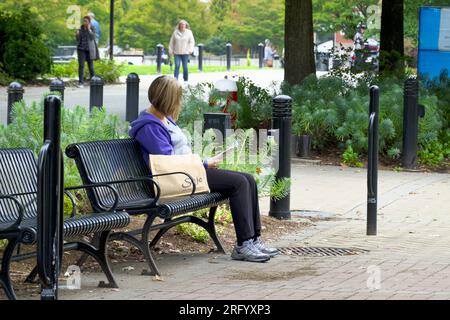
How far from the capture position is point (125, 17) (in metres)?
60.6

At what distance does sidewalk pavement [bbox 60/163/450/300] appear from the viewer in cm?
739

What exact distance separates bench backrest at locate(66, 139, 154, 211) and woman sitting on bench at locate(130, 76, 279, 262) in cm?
10

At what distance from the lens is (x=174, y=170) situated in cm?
846

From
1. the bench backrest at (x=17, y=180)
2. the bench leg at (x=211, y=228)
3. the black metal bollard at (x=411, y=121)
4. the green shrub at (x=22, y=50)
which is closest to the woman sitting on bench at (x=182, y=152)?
the bench leg at (x=211, y=228)

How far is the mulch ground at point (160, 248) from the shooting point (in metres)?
7.68

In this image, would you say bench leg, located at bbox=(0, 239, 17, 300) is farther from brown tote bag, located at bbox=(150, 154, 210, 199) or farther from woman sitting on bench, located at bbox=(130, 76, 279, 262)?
woman sitting on bench, located at bbox=(130, 76, 279, 262)

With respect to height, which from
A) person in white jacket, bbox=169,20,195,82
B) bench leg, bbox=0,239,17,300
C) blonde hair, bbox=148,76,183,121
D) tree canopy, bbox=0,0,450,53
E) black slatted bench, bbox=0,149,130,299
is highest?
tree canopy, bbox=0,0,450,53

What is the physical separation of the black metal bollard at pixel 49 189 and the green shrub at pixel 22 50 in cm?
2208

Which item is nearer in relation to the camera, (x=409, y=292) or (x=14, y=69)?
(x=409, y=292)

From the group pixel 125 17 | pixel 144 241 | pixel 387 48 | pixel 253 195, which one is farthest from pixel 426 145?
pixel 125 17

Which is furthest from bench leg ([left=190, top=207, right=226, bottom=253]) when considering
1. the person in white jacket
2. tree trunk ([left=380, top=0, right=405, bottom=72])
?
the person in white jacket

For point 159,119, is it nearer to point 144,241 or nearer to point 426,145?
point 144,241

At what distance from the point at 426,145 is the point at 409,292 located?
864 cm

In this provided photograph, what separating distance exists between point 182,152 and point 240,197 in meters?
0.55
